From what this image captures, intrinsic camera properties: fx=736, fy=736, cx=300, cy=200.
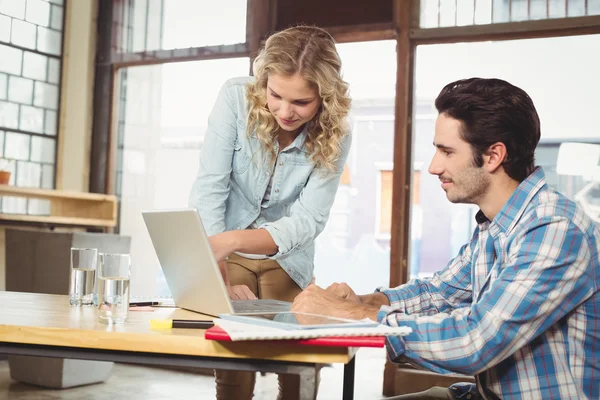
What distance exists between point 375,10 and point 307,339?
3361 mm

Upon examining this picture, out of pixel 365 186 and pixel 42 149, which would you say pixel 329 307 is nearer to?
pixel 365 186

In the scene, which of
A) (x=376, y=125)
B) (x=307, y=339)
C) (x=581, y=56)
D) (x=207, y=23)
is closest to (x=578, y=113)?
(x=581, y=56)

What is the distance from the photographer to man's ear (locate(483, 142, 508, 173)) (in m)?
1.49

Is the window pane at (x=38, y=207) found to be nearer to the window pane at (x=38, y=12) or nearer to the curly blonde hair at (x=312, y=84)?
the window pane at (x=38, y=12)

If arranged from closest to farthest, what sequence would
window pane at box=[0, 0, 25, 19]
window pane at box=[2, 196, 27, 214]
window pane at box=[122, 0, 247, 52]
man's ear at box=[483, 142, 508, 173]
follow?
man's ear at box=[483, 142, 508, 173], window pane at box=[122, 0, 247, 52], window pane at box=[2, 196, 27, 214], window pane at box=[0, 0, 25, 19]

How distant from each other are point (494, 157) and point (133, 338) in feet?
2.60

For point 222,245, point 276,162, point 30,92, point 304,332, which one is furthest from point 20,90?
point 304,332

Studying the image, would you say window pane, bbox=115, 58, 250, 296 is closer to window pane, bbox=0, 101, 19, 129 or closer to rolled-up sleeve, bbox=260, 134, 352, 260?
window pane, bbox=0, 101, 19, 129

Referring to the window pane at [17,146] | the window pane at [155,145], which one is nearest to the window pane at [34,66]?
the window pane at [17,146]

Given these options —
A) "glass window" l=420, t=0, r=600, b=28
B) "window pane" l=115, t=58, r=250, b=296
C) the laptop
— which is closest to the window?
"window pane" l=115, t=58, r=250, b=296

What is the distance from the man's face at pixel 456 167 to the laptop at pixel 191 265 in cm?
45

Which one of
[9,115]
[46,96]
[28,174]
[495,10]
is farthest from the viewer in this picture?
[46,96]

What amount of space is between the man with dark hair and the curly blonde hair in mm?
534

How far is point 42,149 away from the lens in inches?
204
